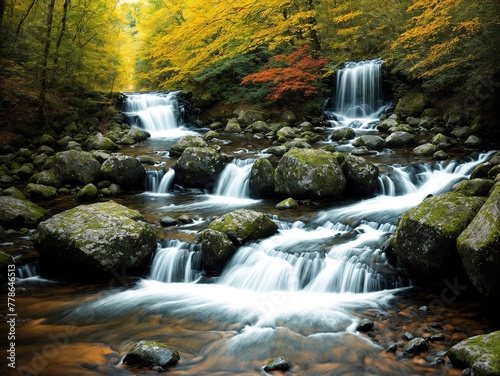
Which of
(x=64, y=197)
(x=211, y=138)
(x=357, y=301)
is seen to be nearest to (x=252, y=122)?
(x=211, y=138)

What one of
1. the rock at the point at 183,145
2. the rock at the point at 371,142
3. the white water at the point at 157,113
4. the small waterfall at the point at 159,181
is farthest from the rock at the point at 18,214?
the white water at the point at 157,113

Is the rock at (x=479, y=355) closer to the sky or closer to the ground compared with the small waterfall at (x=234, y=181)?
closer to the ground

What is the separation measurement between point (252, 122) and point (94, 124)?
23.2ft

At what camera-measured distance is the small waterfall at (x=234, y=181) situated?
9945 mm

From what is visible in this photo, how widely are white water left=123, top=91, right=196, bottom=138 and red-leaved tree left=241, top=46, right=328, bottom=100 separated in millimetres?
4411

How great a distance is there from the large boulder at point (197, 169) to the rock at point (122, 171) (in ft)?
3.44

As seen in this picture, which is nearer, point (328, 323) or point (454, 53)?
point (328, 323)

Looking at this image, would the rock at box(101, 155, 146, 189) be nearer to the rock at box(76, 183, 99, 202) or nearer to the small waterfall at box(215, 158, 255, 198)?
the rock at box(76, 183, 99, 202)

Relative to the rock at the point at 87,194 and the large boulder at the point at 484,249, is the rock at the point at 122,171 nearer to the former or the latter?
the rock at the point at 87,194

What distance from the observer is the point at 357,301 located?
511cm

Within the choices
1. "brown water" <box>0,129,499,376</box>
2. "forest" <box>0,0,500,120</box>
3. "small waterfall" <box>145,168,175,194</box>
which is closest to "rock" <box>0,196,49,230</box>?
"brown water" <box>0,129,499,376</box>

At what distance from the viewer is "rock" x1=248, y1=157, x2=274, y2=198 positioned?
925 cm

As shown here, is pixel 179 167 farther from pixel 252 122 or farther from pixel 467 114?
pixel 467 114

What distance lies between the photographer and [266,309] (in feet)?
16.6
